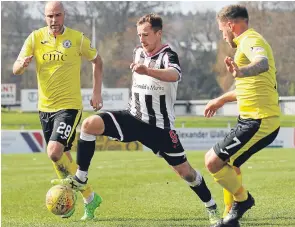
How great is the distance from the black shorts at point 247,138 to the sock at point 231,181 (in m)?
0.18

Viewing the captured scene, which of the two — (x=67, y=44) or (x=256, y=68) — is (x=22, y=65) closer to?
(x=67, y=44)

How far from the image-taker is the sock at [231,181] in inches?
336

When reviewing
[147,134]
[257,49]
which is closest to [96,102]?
[147,134]

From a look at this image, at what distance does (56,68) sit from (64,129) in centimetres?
82

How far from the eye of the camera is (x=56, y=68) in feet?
32.6

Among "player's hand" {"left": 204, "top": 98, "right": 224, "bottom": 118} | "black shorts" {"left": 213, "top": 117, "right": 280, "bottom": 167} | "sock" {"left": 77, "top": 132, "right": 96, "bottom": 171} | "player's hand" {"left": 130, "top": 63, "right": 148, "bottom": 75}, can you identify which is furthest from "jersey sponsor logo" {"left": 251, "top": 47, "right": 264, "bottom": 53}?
"sock" {"left": 77, "top": 132, "right": 96, "bottom": 171}

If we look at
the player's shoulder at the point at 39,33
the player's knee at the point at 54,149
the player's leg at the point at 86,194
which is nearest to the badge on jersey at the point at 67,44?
the player's shoulder at the point at 39,33

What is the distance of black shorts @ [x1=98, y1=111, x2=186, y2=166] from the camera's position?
898cm

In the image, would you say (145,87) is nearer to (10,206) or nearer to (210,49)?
(10,206)

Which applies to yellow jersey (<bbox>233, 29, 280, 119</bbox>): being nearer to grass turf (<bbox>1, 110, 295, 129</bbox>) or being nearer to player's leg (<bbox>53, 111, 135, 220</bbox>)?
player's leg (<bbox>53, 111, 135, 220</bbox>)

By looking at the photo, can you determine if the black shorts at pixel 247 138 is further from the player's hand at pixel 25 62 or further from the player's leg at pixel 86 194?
the player's hand at pixel 25 62

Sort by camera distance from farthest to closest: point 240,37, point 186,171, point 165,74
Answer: point 186,171 < point 165,74 < point 240,37

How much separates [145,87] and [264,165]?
11.4 metres

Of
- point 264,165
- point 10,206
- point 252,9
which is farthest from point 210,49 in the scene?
point 10,206
